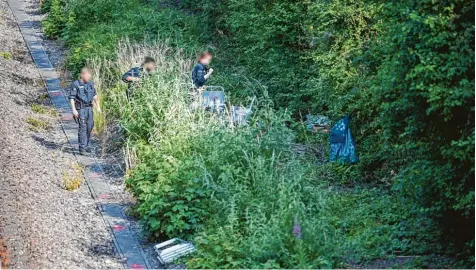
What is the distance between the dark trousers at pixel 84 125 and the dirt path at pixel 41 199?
335 millimetres

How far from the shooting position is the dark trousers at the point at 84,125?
12625 mm

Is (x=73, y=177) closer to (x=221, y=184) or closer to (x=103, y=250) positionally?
(x=103, y=250)

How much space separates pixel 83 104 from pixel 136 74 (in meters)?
1.11

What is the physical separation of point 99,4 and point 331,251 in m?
15.0

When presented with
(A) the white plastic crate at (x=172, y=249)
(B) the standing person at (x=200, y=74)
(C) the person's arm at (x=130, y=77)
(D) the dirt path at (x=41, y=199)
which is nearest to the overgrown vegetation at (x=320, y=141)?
(A) the white plastic crate at (x=172, y=249)

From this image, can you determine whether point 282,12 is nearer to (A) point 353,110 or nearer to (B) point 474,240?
(A) point 353,110

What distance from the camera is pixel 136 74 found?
515 inches

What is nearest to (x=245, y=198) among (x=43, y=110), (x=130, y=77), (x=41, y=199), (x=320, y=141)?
(x=41, y=199)

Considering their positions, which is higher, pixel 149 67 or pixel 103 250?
pixel 149 67

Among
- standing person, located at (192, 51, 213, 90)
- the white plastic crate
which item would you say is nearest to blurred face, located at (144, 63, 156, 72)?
standing person, located at (192, 51, 213, 90)

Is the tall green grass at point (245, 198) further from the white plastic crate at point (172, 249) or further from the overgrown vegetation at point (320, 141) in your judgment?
the white plastic crate at point (172, 249)

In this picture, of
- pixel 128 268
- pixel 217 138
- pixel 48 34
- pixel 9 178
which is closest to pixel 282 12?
pixel 217 138

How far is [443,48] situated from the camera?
22.9 feet

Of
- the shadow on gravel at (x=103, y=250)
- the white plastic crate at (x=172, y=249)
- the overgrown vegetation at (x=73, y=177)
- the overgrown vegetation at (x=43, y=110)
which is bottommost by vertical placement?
the overgrown vegetation at (x=43, y=110)
